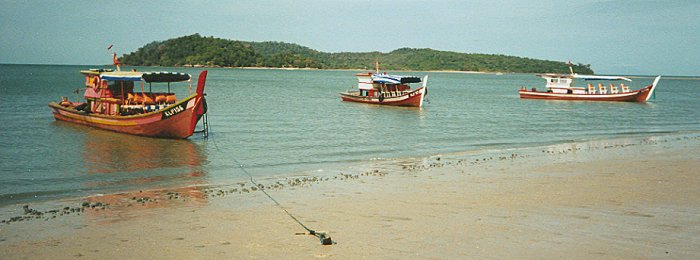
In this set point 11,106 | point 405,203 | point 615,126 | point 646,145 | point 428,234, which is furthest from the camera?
point 11,106

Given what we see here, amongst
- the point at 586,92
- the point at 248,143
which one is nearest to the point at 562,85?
the point at 586,92

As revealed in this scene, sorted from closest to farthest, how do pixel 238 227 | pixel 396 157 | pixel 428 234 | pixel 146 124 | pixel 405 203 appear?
pixel 428 234
pixel 238 227
pixel 405 203
pixel 396 157
pixel 146 124

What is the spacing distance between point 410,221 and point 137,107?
60.5 feet

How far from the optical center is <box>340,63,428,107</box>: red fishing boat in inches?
1784

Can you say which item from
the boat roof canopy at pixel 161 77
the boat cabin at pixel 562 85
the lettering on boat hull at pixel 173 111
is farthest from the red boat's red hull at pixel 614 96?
the lettering on boat hull at pixel 173 111

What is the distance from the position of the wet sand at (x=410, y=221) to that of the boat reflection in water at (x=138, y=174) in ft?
0.45

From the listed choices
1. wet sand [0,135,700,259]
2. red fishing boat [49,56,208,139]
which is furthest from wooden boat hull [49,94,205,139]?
wet sand [0,135,700,259]

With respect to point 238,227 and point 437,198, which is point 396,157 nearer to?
point 437,198

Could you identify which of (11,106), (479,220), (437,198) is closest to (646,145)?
(437,198)

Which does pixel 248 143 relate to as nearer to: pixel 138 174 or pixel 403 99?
pixel 138 174

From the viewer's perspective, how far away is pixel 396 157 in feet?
62.1

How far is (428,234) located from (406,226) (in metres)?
0.59

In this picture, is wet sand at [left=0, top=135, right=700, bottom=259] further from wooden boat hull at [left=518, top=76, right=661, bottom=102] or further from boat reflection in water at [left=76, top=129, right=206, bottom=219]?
wooden boat hull at [left=518, top=76, right=661, bottom=102]

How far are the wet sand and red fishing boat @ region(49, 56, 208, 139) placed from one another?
10325mm
